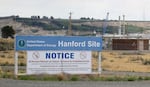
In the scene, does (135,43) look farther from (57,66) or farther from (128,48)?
(57,66)

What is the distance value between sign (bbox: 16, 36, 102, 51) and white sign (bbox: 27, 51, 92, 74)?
0.26 m

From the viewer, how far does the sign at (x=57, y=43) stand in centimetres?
2583

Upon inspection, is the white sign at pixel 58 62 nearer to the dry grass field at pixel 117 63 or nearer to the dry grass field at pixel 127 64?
the dry grass field at pixel 117 63

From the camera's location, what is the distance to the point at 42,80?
79.6 feet

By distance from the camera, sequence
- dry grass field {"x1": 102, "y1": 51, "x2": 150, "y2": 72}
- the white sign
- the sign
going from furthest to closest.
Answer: dry grass field {"x1": 102, "y1": 51, "x2": 150, "y2": 72}, the sign, the white sign

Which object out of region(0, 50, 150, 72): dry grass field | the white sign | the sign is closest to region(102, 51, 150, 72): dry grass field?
region(0, 50, 150, 72): dry grass field

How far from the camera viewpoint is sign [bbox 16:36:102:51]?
25.8m

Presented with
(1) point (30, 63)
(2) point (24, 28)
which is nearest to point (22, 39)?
(1) point (30, 63)

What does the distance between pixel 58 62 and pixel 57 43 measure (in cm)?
100

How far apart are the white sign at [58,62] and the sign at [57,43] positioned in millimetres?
261

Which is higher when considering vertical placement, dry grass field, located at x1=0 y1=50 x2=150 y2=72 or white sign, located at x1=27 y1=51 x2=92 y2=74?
white sign, located at x1=27 y1=51 x2=92 y2=74

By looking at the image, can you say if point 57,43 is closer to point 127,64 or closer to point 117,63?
point 127,64

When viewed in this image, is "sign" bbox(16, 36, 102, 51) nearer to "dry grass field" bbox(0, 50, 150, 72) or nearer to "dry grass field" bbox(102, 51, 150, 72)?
"dry grass field" bbox(0, 50, 150, 72)

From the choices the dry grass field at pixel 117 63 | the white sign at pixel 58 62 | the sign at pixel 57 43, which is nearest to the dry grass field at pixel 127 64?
the dry grass field at pixel 117 63
